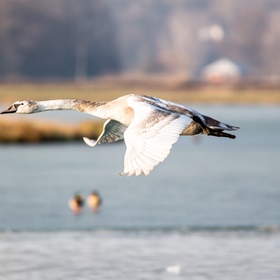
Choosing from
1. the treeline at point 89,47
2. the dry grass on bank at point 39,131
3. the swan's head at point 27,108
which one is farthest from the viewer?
the treeline at point 89,47

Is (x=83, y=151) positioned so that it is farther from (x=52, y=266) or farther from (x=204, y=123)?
(x=204, y=123)

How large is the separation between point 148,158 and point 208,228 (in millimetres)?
9856

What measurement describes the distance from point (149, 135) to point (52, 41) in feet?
481

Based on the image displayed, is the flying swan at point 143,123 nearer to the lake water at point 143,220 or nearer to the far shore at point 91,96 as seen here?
the lake water at point 143,220

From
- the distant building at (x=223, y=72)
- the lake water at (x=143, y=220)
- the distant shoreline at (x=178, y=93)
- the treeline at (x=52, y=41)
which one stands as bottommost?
the lake water at (x=143, y=220)

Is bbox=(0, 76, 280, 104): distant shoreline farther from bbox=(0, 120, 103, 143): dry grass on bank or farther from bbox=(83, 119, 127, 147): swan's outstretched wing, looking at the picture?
bbox=(83, 119, 127, 147): swan's outstretched wing

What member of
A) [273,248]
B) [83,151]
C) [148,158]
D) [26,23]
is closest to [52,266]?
[273,248]

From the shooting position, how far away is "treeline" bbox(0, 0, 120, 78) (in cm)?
14950

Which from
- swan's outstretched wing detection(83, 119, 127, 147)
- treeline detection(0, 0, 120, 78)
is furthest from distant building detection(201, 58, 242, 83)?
swan's outstretched wing detection(83, 119, 127, 147)

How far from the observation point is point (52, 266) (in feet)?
53.0

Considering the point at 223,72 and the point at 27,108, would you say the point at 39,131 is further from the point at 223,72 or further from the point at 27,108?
the point at 223,72

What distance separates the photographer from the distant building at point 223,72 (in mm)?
144625

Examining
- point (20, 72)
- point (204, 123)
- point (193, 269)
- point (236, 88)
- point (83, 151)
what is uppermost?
point (20, 72)

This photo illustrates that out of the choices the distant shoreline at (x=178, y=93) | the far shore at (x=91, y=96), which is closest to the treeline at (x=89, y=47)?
the far shore at (x=91, y=96)
